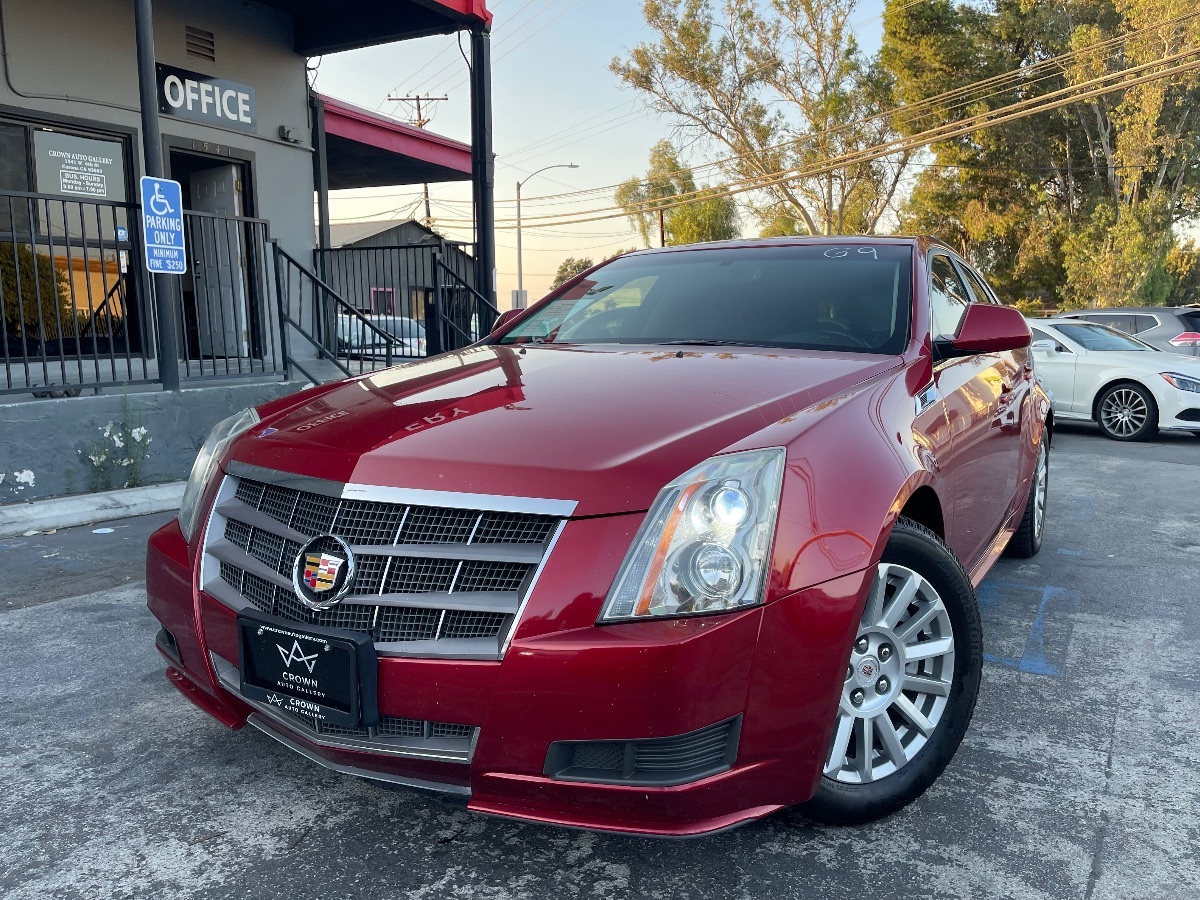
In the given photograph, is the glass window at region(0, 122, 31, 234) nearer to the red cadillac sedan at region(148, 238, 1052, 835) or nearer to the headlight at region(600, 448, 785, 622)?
the red cadillac sedan at region(148, 238, 1052, 835)

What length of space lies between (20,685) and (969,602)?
9.97ft

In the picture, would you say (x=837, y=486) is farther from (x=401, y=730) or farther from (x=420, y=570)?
(x=401, y=730)

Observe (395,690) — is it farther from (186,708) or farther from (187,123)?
(187,123)

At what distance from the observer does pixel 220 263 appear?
8391 mm

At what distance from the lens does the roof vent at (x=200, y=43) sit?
30.8 ft

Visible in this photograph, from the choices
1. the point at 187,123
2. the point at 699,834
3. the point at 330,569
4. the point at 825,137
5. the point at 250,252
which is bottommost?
the point at 699,834

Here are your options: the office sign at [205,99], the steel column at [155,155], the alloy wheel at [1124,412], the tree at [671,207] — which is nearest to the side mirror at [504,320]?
the steel column at [155,155]

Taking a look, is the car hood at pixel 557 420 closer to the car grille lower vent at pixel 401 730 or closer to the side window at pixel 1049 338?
the car grille lower vent at pixel 401 730

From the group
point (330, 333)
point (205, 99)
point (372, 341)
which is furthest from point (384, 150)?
point (372, 341)

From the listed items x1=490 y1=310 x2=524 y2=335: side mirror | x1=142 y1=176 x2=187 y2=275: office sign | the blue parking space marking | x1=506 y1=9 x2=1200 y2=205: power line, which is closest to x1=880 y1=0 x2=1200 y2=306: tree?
x1=506 y1=9 x2=1200 y2=205: power line

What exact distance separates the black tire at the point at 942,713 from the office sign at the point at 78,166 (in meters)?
8.13

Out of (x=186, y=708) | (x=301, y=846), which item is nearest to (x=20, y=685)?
(x=186, y=708)

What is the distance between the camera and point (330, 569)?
2002mm

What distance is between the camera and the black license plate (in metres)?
1.92
